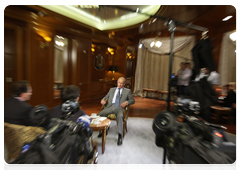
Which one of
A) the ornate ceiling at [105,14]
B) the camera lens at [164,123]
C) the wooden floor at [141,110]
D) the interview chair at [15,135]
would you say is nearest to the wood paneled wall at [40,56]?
the ornate ceiling at [105,14]

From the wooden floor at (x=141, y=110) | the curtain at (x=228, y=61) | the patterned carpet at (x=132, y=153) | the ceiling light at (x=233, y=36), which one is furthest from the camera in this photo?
the curtain at (x=228, y=61)

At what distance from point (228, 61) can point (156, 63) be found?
3027 millimetres

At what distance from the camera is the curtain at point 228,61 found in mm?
4340

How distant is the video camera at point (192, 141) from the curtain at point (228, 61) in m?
4.94

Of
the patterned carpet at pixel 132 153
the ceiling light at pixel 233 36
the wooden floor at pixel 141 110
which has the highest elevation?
the ceiling light at pixel 233 36

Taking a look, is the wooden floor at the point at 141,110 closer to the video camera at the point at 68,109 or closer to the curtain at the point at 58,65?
the curtain at the point at 58,65

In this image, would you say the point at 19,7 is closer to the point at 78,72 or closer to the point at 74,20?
the point at 74,20

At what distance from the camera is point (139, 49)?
23.8ft

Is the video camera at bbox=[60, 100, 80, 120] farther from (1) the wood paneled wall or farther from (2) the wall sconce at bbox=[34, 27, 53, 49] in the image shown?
(2) the wall sconce at bbox=[34, 27, 53, 49]

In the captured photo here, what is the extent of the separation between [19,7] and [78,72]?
8.84 ft

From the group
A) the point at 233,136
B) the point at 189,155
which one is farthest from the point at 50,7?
the point at 233,136

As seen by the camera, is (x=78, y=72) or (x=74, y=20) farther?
(x=78, y=72)

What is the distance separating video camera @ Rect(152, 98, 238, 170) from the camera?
2.11ft

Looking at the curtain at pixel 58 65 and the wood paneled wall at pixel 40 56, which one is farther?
the curtain at pixel 58 65
